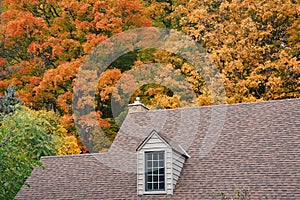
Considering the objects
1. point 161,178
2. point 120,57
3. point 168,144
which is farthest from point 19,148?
point 120,57

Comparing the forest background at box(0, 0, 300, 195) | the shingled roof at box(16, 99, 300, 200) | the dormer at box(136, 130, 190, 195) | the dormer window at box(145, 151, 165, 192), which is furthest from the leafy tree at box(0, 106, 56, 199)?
the dormer window at box(145, 151, 165, 192)

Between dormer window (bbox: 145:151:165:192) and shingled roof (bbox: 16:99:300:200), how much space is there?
0.39 meters

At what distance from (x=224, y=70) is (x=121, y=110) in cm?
709

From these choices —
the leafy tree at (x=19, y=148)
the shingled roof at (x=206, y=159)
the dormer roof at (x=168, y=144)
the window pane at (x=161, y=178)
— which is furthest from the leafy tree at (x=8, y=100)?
the window pane at (x=161, y=178)

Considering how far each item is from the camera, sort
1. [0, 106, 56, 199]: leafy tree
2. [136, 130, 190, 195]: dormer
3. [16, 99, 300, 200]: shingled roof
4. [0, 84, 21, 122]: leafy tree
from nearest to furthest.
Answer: [16, 99, 300, 200]: shingled roof → [136, 130, 190, 195]: dormer → [0, 106, 56, 199]: leafy tree → [0, 84, 21, 122]: leafy tree

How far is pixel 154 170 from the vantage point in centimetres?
1756

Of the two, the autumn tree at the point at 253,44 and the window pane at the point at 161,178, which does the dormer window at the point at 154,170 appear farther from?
the autumn tree at the point at 253,44

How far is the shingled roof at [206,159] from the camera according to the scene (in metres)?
16.7

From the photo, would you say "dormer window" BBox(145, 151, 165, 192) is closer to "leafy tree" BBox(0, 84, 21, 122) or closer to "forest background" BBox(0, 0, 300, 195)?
"forest background" BBox(0, 0, 300, 195)

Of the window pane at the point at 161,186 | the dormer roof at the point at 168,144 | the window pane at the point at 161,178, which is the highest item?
the dormer roof at the point at 168,144

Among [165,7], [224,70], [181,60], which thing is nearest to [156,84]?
[181,60]

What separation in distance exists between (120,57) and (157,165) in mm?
19452

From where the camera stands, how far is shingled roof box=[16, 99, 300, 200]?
54.7 feet

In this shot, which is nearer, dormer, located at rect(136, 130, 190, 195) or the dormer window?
dormer, located at rect(136, 130, 190, 195)
